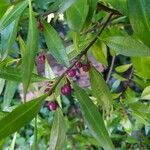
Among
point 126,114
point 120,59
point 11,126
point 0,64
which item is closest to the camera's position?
point 11,126

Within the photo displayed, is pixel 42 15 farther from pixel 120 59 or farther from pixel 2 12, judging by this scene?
pixel 120 59

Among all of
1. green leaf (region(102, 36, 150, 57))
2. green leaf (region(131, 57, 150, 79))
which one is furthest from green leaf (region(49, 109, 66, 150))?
green leaf (region(131, 57, 150, 79))

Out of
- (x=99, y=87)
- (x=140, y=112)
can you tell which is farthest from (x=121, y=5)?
(x=140, y=112)

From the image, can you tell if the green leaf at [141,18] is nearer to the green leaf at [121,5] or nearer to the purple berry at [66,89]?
the green leaf at [121,5]

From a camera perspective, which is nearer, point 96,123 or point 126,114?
point 96,123

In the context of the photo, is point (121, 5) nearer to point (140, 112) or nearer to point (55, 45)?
point (55, 45)

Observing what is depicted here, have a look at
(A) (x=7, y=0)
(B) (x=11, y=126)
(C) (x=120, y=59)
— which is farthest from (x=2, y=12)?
(C) (x=120, y=59)
